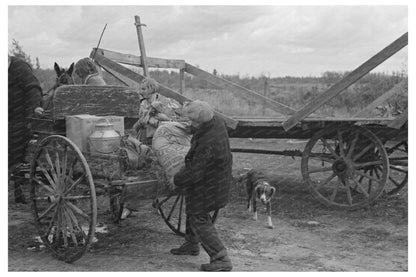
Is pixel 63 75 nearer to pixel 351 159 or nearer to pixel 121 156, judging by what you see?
pixel 121 156

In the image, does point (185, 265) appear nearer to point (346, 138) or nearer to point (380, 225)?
point (380, 225)

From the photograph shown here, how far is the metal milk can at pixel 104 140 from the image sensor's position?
5086 millimetres

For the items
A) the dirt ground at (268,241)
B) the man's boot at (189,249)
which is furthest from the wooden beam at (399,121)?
the man's boot at (189,249)

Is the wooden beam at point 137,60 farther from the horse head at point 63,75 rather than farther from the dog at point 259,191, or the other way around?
the dog at point 259,191

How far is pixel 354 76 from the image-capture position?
22.1 ft

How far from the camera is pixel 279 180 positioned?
983cm

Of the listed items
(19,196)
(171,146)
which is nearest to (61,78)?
(171,146)

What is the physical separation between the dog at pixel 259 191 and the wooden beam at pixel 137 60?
3.33m

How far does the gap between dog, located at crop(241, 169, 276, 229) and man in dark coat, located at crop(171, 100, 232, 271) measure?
2.10m

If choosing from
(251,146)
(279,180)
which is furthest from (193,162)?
(251,146)

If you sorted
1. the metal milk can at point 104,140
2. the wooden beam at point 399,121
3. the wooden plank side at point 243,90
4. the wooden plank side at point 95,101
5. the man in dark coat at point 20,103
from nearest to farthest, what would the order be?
the metal milk can at point 104,140
the wooden plank side at point 95,101
the man in dark coat at point 20,103
the wooden beam at point 399,121
the wooden plank side at point 243,90

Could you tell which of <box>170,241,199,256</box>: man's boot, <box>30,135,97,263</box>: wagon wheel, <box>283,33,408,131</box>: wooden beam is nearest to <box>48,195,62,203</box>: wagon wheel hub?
<box>30,135,97,263</box>: wagon wheel

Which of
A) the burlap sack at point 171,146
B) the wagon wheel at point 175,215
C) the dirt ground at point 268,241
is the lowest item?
the dirt ground at point 268,241

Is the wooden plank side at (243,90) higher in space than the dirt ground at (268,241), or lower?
higher
